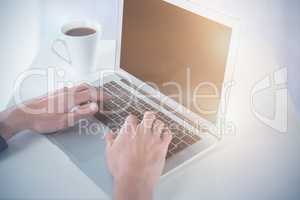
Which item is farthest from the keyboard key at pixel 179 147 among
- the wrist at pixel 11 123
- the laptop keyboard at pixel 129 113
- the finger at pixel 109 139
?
the wrist at pixel 11 123

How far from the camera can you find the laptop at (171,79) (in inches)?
25.5

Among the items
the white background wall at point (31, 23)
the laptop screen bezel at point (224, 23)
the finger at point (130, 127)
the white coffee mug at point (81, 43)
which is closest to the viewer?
the laptop screen bezel at point (224, 23)

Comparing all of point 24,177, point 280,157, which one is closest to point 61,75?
point 24,177

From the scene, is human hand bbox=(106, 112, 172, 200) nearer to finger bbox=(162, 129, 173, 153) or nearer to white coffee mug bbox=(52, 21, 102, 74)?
finger bbox=(162, 129, 173, 153)

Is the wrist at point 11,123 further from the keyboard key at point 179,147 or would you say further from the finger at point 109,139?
the keyboard key at point 179,147

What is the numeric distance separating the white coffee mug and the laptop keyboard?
12 cm

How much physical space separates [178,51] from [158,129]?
0.17 metres

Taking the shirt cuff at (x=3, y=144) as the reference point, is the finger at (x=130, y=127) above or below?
above

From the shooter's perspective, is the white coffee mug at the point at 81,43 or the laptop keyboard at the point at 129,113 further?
the white coffee mug at the point at 81,43

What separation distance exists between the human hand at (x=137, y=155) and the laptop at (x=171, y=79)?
3 centimetres

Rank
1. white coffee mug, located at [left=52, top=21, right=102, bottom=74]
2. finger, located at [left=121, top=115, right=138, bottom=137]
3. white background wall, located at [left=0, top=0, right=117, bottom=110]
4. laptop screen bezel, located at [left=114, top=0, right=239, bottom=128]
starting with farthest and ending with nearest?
white background wall, located at [left=0, top=0, right=117, bottom=110] < white coffee mug, located at [left=52, top=21, right=102, bottom=74] < finger, located at [left=121, top=115, right=138, bottom=137] < laptop screen bezel, located at [left=114, top=0, right=239, bottom=128]

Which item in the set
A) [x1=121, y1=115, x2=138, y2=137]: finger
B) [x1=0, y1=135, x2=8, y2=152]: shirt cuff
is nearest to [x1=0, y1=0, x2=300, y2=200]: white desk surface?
[x1=0, y1=135, x2=8, y2=152]: shirt cuff

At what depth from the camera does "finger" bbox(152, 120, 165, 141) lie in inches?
27.5

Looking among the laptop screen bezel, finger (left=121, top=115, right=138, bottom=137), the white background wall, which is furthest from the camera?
the white background wall
